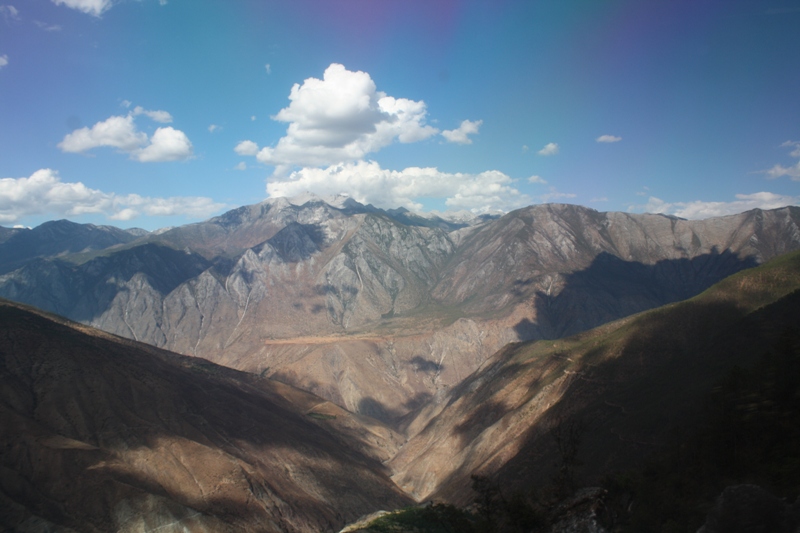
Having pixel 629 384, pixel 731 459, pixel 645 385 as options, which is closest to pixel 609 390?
pixel 629 384

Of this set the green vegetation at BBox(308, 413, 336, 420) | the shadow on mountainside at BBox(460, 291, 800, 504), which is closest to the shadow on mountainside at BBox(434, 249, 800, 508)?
the shadow on mountainside at BBox(460, 291, 800, 504)

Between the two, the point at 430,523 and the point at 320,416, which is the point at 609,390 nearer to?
the point at 430,523

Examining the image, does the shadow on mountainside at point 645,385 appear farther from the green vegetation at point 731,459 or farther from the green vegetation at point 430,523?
the green vegetation at point 430,523

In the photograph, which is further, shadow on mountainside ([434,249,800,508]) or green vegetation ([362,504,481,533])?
shadow on mountainside ([434,249,800,508])

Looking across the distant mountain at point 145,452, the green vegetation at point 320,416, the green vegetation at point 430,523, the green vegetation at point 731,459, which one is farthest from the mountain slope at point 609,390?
the green vegetation at point 320,416

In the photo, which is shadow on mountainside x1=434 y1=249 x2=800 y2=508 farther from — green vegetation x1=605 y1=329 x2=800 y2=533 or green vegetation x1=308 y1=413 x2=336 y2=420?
green vegetation x1=308 y1=413 x2=336 y2=420

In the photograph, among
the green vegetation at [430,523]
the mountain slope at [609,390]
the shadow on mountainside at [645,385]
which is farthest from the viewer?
the mountain slope at [609,390]

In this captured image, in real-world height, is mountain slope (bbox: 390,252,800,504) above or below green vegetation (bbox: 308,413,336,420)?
above
